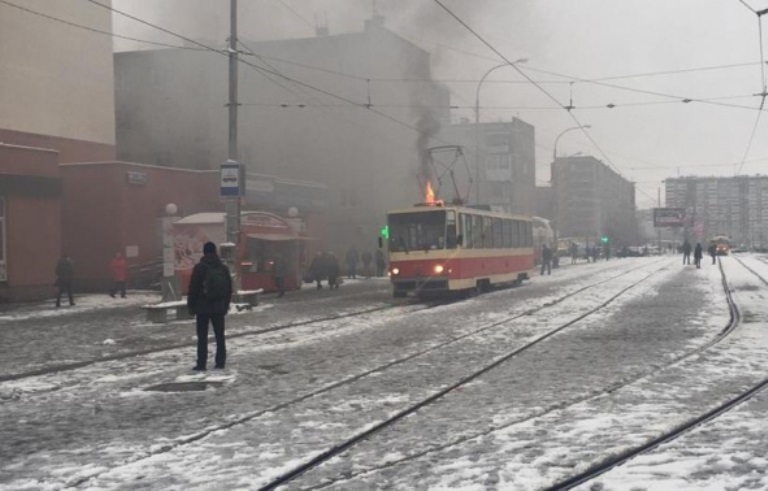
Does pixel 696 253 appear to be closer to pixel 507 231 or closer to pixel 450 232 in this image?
pixel 507 231

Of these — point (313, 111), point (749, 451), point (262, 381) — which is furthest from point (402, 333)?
point (313, 111)

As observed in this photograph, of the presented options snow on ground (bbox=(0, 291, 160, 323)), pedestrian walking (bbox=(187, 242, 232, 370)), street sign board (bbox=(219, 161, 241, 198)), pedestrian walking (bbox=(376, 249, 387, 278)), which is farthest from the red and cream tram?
pedestrian walking (bbox=(376, 249, 387, 278))

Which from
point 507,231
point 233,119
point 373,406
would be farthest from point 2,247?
point 373,406

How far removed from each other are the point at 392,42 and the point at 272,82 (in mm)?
7432

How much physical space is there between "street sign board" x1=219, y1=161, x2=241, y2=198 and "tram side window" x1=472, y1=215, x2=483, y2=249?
7756 mm

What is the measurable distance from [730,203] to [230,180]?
425ft

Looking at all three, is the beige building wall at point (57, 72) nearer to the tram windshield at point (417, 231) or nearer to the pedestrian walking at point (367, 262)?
the pedestrian walking at point (367, 262)

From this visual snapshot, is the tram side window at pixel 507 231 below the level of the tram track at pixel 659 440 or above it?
above

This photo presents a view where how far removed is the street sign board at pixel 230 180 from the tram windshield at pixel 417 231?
567cm

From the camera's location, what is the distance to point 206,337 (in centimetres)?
992

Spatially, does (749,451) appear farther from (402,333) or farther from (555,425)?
(402,333)

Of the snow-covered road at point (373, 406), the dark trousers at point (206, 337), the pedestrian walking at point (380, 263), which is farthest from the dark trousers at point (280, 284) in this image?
the dark trousers at point (206, 337)

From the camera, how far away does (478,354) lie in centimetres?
1098

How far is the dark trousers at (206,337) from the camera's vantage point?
980cm
